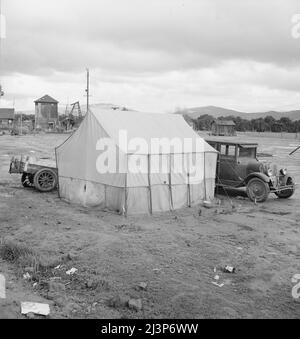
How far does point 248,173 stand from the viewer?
15500 mm

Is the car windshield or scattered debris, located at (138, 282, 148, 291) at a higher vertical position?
the car windshield

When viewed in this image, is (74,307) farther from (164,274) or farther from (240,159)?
(240,159)

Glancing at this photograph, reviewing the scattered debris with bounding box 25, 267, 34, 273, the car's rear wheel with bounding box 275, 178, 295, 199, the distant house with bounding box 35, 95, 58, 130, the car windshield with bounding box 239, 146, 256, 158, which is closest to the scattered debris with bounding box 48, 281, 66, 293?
the scattered debris with bounding box 25, 267, 34, 273

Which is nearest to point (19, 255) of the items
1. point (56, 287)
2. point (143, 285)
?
point (56, 287)

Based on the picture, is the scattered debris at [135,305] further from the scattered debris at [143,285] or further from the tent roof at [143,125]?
the tent roof at [143,125]

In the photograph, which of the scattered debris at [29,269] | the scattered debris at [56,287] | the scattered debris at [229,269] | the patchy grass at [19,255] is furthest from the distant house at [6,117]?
the scattered debris at [229,269]

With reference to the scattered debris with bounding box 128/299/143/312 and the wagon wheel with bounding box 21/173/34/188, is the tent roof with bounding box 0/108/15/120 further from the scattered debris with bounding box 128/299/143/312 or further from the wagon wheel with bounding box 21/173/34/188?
the scattered debris with bounding box 128/299/143/312

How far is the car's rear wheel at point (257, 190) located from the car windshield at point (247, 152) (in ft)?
3.83

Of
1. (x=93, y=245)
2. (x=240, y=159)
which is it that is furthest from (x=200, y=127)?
(x=93, y=245)

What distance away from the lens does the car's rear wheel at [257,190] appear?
588 inches

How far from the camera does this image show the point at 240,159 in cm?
1571

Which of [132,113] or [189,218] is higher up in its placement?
[132,113]

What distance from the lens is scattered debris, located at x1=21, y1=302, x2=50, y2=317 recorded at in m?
6.12
